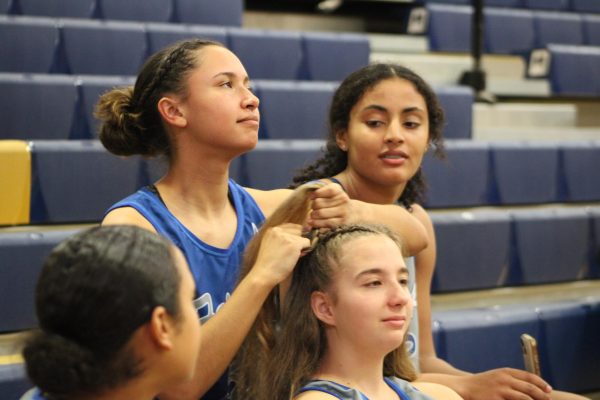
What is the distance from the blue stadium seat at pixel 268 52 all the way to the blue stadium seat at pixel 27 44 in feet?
1.35

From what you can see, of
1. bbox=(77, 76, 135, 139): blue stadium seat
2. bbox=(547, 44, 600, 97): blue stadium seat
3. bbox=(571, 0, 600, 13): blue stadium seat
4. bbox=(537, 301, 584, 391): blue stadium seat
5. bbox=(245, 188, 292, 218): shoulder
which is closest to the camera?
bbox=(245, 188, 292, 218): shoulder

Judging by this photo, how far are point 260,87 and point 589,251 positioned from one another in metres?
0.71

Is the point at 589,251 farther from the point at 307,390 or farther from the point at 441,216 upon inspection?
the point at 307,390

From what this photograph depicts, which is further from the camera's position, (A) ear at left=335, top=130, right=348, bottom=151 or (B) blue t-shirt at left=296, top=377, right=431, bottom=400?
(A) ear at left=335, top=130, right=348, bottom=151

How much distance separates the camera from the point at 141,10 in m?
2.17

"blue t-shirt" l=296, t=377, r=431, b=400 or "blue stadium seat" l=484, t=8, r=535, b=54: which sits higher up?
"blue stadium seat" l=484, t=8, r=535, b=54

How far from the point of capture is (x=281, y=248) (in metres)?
0.77

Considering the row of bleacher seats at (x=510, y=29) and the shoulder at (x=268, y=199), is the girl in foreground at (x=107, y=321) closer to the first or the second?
the shoulder at (x=268, y=199)

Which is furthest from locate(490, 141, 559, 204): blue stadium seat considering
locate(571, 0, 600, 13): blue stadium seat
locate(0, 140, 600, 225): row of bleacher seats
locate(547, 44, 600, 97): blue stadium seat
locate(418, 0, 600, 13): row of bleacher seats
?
locate(571, 0, 600, 13): blue stadium seat

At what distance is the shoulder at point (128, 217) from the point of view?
2.70 ft

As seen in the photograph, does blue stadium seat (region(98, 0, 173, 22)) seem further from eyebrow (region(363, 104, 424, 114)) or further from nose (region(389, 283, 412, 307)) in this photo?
nose (region(389, 283, 412, 307))

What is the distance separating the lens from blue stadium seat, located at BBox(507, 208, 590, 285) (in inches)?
62.9

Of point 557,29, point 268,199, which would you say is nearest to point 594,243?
point 268,199

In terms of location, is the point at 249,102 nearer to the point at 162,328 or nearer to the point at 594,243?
the point at 162,328
